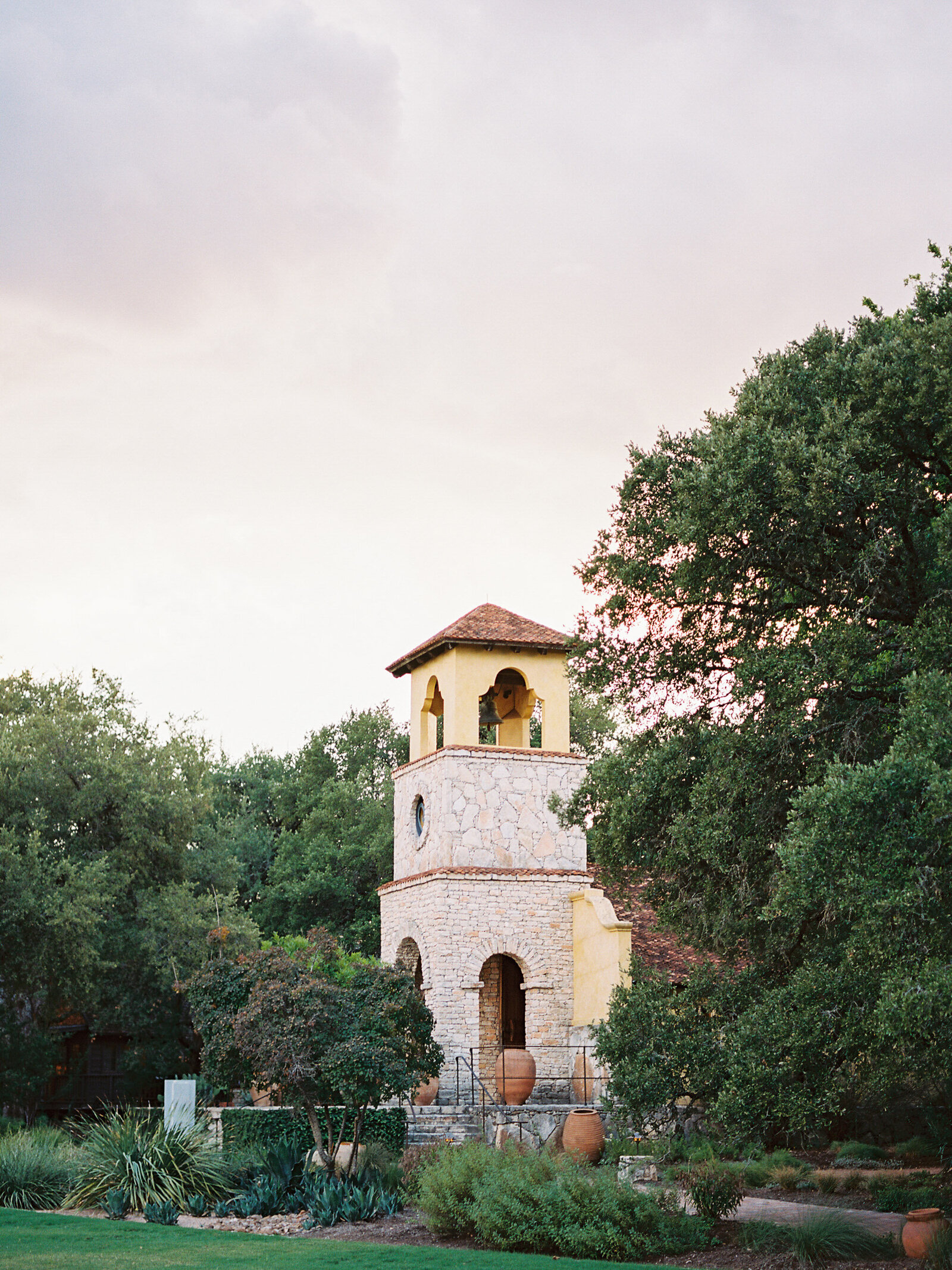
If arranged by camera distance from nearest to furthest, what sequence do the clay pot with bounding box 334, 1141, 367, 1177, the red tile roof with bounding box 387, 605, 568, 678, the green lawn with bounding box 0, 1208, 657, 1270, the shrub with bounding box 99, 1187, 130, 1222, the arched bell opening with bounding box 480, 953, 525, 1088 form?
1. the green lawn with bounding box 0, 1208, 657, 1270
2. the shrub with bounding box 99, 1187, 130, 1222
3. the clay pot with bounding box 334, 1141, 367, 1177
4. the arched bell opening with bounding box 480, 953, 525, 1088
5. the red tile roof with bounding box 387, 605, 568, 678

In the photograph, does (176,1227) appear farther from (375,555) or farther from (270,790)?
(270,790)

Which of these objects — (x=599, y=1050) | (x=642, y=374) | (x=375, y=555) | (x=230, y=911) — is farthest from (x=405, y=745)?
(x=599, y=1050)

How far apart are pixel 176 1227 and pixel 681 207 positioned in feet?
47.6

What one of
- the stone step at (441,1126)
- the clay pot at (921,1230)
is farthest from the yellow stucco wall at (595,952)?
the clay pot at (921,1230)

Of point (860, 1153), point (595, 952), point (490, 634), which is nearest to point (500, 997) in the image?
point (595, 952)

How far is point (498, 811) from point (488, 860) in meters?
1.05

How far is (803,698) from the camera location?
38.7ft

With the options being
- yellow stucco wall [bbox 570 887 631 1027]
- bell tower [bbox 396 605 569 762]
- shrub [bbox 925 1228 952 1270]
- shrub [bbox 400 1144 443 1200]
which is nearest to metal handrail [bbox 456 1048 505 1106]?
yellow stucco wall [bbox 570 887 631 1027]

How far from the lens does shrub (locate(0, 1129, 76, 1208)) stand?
56.0ft

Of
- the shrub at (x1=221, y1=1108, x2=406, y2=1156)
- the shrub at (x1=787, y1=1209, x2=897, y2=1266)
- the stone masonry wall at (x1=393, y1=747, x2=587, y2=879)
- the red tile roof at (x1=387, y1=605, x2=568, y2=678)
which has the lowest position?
the shrub at (x1=221, y1=1108, x2=406, y2=1156)

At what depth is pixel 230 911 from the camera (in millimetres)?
28844

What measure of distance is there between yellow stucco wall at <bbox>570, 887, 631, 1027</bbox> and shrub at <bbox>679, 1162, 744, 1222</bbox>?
8.56 metres

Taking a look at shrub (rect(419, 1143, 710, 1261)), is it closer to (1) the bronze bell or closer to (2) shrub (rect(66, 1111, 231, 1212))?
(2) shrub (rect(66, 1111, 231, 1212))

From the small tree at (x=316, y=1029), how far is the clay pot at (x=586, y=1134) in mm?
2769
